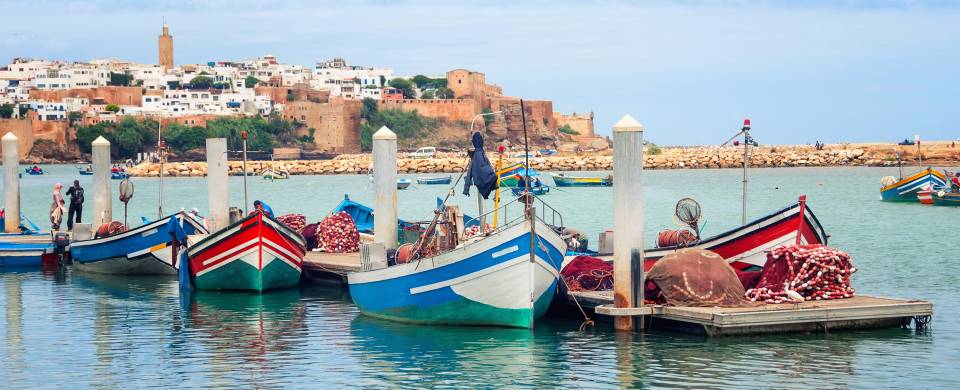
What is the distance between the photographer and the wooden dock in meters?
14.9

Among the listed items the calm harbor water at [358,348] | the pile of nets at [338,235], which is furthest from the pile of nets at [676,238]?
the pile of nets at [338,235]

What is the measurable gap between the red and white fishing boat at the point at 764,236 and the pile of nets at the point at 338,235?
7.56m

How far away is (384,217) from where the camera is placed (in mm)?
20281

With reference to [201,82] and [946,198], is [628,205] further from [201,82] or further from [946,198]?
[201,82]

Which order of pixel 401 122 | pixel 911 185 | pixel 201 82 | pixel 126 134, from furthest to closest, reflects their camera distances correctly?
pixel 201 82 < pixel 401 122 < pixel 126 134 < pixel 911 185

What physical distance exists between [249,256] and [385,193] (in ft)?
7.72

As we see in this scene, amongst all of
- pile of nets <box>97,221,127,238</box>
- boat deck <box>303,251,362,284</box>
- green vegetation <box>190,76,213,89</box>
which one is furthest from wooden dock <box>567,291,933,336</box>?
green vegetation <box>190,76,213,89</box>

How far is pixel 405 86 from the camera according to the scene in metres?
172

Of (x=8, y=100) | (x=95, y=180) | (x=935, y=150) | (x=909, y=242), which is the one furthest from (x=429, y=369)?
(x=8, y=100)

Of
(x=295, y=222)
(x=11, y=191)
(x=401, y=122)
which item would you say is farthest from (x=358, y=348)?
(x=401, y=122)

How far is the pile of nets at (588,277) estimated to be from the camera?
17438 mm

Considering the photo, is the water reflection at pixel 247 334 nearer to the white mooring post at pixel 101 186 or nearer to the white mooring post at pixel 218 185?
the white mooring post at pixel 218 185

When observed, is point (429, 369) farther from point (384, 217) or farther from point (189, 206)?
point (189, 206)

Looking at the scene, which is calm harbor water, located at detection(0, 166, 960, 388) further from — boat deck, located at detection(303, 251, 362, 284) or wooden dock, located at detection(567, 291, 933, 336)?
boat deck, located at detection(303, 251, 362, 284)
